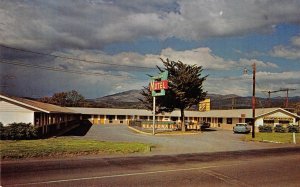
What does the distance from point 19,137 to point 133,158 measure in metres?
12.8

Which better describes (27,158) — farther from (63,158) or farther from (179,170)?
(179,170)

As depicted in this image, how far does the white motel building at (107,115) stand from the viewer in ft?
96.3

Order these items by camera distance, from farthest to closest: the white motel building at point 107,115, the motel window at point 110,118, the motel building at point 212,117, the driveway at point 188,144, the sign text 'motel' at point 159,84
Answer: the motel window at point 110,118 → the motel building at point 212,117 → the sign text 'motel' at point 159,84 → the white motel building at point 107,115 → the driveway at point 188,144

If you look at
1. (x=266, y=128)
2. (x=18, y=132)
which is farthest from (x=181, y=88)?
(x=18, y=132)

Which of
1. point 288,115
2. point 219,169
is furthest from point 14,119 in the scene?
point 288,115

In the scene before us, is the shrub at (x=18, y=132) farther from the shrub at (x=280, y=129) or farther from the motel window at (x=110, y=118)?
the motel window at (x=110, y=118)

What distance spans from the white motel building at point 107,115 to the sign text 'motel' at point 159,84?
38.4 feet

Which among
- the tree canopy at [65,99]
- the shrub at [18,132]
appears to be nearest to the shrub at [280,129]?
the shrub at [18,132]

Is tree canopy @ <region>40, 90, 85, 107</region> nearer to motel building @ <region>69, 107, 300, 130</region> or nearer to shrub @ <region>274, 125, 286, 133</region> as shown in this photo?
Result: motel building @ <region>69, 107, 300, 130</region>

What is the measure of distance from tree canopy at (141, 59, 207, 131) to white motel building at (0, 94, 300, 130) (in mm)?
10429

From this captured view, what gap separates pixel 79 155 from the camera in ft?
65.4

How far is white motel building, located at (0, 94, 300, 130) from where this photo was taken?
1156 inches

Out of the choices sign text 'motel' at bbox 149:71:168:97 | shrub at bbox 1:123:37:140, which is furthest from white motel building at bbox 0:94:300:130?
sign text 'motel' at bbox 149:71:168:97

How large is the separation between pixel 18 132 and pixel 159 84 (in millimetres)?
19560
